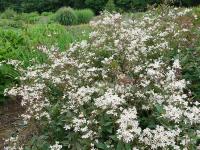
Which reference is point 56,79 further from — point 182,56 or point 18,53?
point 18,53

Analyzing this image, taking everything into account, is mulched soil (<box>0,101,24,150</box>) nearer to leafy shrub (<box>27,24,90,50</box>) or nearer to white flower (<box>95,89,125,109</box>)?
leafy shrub (<box>27,24,90,50</box>)

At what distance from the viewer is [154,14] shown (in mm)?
5953

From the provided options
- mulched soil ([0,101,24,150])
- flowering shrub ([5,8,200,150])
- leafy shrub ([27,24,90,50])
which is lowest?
mulched soil ([0,101,24,150])

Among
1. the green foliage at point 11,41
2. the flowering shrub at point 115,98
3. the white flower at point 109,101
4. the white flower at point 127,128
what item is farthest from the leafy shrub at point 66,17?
the white flower at point 127,128

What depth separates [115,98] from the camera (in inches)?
132

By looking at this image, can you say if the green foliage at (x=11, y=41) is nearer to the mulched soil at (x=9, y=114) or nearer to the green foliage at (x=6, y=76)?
the green foliage at (x=6, y=76)

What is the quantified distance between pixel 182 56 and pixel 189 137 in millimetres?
1440

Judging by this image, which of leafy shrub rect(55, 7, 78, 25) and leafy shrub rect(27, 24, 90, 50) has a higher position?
leafy shrub rect(27, 24, 90, 50)

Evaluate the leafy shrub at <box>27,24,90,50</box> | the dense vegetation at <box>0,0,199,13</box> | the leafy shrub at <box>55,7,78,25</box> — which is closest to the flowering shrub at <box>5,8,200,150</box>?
the leafy shrub at <box>27,24,90,50</box>

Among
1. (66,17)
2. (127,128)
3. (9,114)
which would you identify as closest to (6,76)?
(9,114)

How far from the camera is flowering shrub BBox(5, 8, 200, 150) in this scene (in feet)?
10.9

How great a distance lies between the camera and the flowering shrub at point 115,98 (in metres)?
3.32

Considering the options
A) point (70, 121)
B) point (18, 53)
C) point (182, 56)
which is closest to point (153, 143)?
point (70, 121)

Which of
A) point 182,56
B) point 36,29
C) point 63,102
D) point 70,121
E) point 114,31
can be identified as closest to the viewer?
point 70,121
